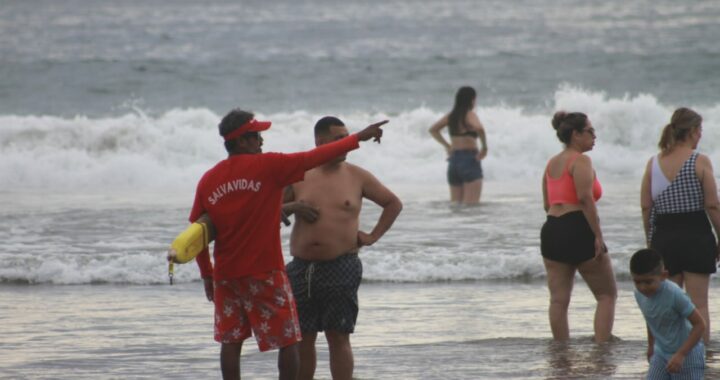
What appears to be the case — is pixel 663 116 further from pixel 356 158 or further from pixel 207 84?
pixel 207 84

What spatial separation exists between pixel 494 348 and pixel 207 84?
1243 inches

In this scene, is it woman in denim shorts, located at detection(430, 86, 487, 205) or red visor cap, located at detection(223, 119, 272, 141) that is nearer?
red visor cap, located at detection(223, 119, 272, 141)

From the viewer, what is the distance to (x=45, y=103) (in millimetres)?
35344

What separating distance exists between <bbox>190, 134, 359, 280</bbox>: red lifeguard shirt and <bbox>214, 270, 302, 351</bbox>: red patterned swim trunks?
57 millimetres

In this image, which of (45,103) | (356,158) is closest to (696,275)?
(356,158)

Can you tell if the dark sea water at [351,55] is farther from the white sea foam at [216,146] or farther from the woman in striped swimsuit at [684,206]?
the woman in striped swimsuit at [684,206]

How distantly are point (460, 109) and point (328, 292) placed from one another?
8.81 meters

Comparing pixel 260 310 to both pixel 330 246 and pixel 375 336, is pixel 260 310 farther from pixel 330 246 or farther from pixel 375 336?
pixel 375 336

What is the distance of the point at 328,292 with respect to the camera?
6.30 metres

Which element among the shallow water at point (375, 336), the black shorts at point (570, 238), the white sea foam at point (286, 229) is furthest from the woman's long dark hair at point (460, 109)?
the black shorts at point (570, 238)

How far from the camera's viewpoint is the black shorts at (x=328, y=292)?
6285mm

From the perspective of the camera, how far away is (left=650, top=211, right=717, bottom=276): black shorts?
7234mm

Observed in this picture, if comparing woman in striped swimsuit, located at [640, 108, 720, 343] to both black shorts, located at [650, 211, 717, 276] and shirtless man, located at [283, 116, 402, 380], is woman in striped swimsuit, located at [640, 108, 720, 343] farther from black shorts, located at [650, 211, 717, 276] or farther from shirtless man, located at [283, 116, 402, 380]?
shirtless man, located at [283, 116, 402, 380]

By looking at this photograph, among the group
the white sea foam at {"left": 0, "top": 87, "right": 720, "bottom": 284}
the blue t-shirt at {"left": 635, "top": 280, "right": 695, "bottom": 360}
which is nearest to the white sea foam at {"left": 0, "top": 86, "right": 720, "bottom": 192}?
the white sea foam at {"left": 0, "top": 87, "right": 720, "bottom": 284}
